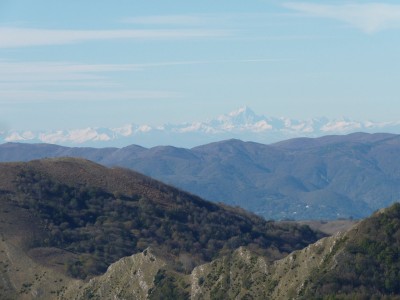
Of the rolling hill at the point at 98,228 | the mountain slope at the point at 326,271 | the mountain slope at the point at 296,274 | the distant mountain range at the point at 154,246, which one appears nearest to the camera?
the mountain slope at the point at 326,271

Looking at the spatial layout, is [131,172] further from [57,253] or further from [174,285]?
[174,285]

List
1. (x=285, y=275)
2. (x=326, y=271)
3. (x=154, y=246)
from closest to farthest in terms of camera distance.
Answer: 1. (x=326, y=271)
2. (x=285, y=275)
3. (x=154, y=246)

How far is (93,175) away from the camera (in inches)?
5989

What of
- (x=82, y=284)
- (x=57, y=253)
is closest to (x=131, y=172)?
(x=57, y=253)

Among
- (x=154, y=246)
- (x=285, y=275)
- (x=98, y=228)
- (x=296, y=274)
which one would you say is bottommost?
(x=154, y=246)

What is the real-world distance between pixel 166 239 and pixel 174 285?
45.6m

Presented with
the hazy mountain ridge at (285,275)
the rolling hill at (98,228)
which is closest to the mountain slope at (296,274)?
the hazy mountain ridge at (285,275)

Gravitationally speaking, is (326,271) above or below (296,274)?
above

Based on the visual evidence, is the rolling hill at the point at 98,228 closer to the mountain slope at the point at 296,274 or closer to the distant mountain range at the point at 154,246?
the distant mountain range at the point at 154,246

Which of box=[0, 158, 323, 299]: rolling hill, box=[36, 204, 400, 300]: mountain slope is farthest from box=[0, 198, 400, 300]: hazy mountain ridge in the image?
box=[0, 158, 323, 299]: rolling hill

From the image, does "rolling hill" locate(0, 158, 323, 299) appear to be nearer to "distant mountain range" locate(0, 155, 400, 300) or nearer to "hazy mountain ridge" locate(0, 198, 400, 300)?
"distant mountain range" locate(0, 155, 400, 300)

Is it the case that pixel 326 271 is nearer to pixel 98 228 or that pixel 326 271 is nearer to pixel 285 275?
pixel 285 275

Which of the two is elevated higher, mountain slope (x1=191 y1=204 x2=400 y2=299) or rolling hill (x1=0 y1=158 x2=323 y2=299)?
mountain slope (x1=191 y1=204 x2=400 y2=299)

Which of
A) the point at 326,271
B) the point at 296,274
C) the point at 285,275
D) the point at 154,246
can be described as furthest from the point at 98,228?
the point at 326,271
